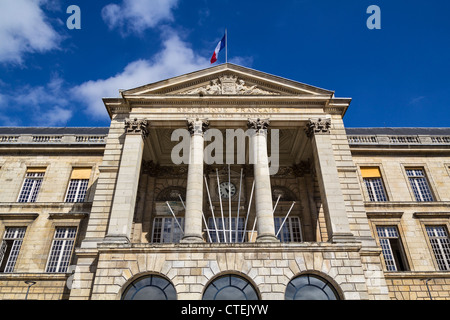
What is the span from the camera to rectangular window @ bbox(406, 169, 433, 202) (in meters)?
25.8

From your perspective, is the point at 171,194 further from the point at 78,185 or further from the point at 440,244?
the point at 440,244

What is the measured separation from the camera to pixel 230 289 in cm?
1648

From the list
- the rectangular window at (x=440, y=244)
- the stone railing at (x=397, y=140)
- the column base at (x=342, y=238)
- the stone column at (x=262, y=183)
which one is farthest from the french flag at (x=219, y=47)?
the rectangular window at (x=440, y=244)

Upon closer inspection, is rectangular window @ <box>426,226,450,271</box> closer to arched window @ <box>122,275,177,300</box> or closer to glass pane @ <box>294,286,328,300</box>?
glass pane @ <box>294,286,328,300</box>

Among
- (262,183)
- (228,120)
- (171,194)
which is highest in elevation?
(228,120)

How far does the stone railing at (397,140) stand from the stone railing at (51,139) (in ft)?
64.3

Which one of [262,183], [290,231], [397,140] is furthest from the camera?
[397,140]

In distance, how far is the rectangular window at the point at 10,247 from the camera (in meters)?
22.6

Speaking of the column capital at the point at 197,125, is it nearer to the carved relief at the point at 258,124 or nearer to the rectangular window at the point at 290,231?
the carved relief at the point at 258,124

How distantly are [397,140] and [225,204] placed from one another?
1457 cm

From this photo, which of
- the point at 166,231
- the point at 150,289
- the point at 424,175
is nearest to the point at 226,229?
the point at 166,231
